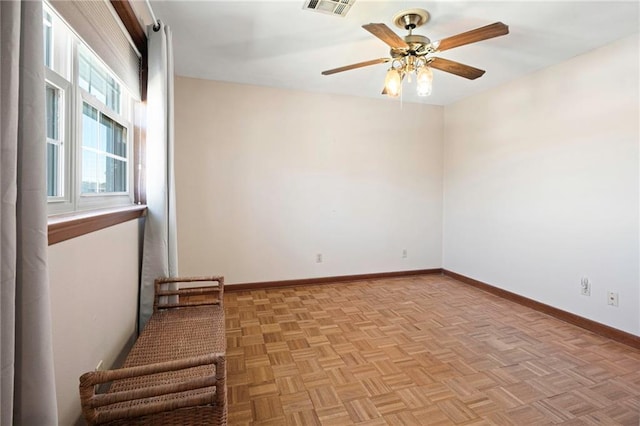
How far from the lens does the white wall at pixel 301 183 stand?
3.56 meters

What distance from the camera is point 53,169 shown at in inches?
49.9

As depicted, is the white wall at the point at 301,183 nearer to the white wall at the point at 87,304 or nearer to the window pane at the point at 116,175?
the window pane at the point at 116,175

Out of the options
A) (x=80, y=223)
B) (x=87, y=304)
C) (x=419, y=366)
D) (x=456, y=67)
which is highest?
(x=456, y=67)

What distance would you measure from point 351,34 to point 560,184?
236cm

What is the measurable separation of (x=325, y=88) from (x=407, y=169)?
5.10ft

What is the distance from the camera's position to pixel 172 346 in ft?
5.37

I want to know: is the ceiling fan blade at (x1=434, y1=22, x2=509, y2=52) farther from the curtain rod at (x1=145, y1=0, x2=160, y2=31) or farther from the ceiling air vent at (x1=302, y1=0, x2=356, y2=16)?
the curtain rod at (x1=145, y1=0, x2=160, y2=31)

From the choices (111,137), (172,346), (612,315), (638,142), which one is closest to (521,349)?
(612,315)

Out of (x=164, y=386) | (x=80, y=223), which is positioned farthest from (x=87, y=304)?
(x=164, y=386)

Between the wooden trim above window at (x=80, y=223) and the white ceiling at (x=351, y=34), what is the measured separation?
4.93 ft

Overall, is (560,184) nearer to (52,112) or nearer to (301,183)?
(301,183)

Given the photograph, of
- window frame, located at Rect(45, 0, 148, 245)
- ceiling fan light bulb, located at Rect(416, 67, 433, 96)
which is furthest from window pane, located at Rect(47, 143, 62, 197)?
ceiling fan light bulb, located at Rect(416, 67, 433, 96)

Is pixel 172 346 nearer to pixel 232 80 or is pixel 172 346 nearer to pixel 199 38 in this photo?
pixel 199 38

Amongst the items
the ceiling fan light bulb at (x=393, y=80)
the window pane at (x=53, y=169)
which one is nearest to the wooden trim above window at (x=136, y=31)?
the window pane at (x=53, y=169)
